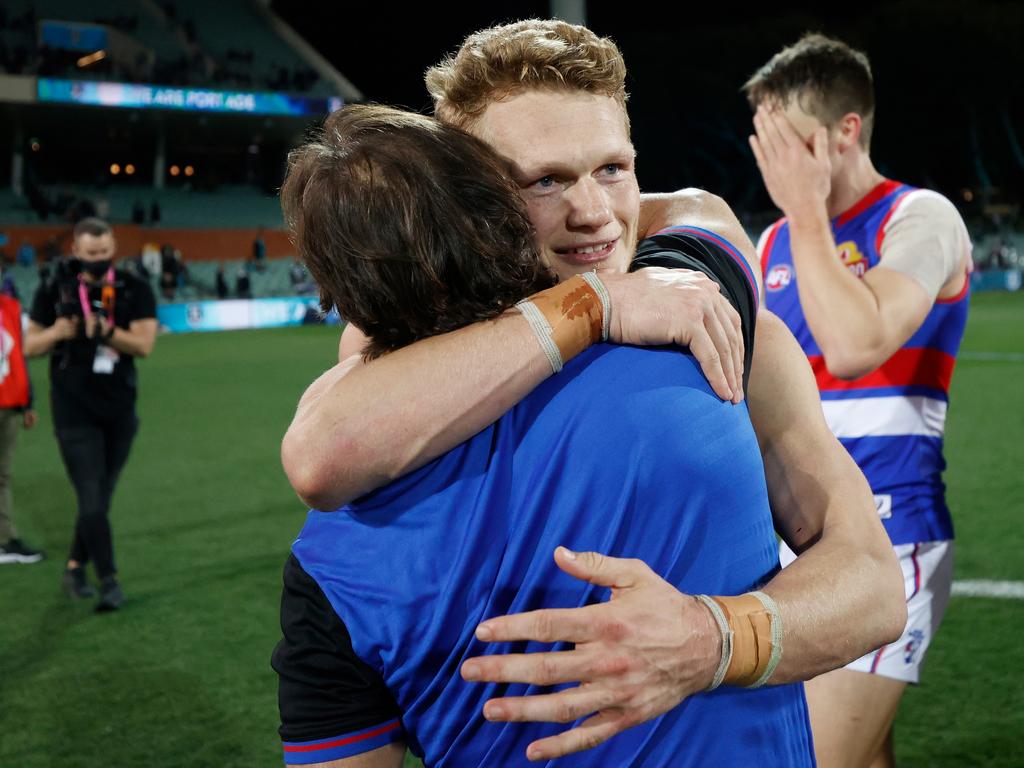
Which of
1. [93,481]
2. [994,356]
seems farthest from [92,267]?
[994,356]

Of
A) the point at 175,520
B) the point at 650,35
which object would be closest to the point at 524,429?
the point at 175,520

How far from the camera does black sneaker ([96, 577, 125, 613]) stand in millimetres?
5699

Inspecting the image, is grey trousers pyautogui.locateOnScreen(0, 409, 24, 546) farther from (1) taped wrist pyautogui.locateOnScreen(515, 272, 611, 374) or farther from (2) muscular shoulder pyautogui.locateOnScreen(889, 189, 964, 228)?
(1) taped wrist pyautogui.locateOnScreen(515, 272, 611, 374)

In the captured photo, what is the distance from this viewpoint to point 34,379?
16547mm

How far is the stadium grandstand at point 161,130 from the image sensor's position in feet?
110

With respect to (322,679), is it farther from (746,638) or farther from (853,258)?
(853,258)

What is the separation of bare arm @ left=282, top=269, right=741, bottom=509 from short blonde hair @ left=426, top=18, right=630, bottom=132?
0.38 metres

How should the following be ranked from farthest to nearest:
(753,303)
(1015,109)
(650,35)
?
(650,35) < (1015,109) < (753,303)

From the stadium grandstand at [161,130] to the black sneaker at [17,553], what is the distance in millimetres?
24387

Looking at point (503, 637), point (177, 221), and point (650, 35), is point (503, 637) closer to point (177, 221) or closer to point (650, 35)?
point (177, 221)

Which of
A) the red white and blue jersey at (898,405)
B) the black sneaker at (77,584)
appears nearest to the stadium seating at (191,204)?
the black sneaker at (77,584)

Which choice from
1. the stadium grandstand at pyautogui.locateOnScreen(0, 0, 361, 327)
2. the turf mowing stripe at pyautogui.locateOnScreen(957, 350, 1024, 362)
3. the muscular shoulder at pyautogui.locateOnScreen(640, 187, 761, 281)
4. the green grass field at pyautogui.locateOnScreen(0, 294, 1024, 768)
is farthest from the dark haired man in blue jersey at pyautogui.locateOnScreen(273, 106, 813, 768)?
the stadium grandstand at pyautogui.locateOnScreen(0, 0, 361, 327)

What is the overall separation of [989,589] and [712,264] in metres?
4.72

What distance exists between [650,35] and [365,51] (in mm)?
15386
